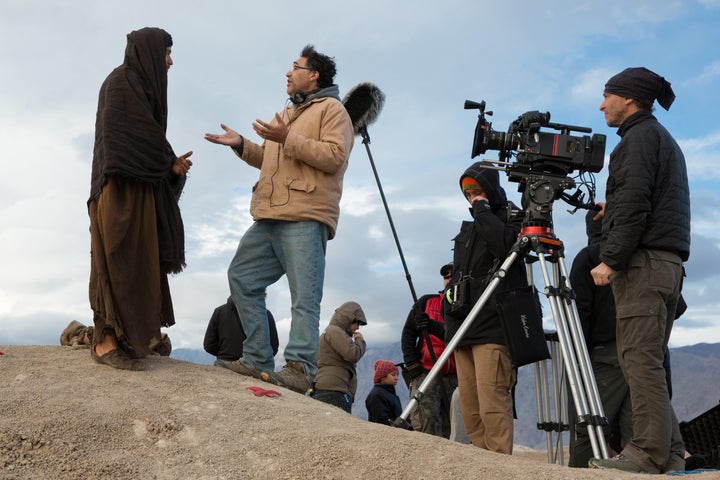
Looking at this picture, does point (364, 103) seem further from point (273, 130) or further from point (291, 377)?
point (291, 377)

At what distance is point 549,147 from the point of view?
5207 millimetres

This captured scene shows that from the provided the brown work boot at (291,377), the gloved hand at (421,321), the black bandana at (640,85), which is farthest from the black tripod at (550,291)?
the gloved hand at (421,321)

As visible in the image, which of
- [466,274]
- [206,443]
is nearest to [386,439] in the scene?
[206,443]

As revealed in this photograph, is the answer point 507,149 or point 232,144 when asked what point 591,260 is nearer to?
point 507,149

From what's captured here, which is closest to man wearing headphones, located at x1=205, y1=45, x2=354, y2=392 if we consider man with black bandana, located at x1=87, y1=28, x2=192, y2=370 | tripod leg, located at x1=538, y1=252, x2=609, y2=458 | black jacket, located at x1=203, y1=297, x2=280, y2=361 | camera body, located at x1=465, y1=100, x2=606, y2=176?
man with black bandana, located at x1=87, y1=28, x2=192, y2=370

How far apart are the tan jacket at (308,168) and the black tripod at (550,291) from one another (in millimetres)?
1273

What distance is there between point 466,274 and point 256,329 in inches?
61.3

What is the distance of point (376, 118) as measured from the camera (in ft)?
26.0

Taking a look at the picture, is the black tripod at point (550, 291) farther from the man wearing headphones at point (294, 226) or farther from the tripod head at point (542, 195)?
the man wearing headphones at point (294, 226)

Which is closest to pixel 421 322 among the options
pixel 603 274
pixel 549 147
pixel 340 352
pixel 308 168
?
pixel 340 352

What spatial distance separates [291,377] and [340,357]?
241 centimetres

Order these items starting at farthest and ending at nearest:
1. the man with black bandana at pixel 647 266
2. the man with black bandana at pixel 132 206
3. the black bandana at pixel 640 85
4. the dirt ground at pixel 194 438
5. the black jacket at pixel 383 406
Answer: the black jacket at pixel 383 406 < the man with black bandana at pixel 132 206 < the black bandana at pixel 640 85 < the man with black bandana at pixel 647 266 < the dirt ground at pixel 194 438

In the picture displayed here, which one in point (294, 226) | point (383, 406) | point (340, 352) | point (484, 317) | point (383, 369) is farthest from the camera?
point (383, 369)

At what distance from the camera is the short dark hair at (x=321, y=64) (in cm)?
607
